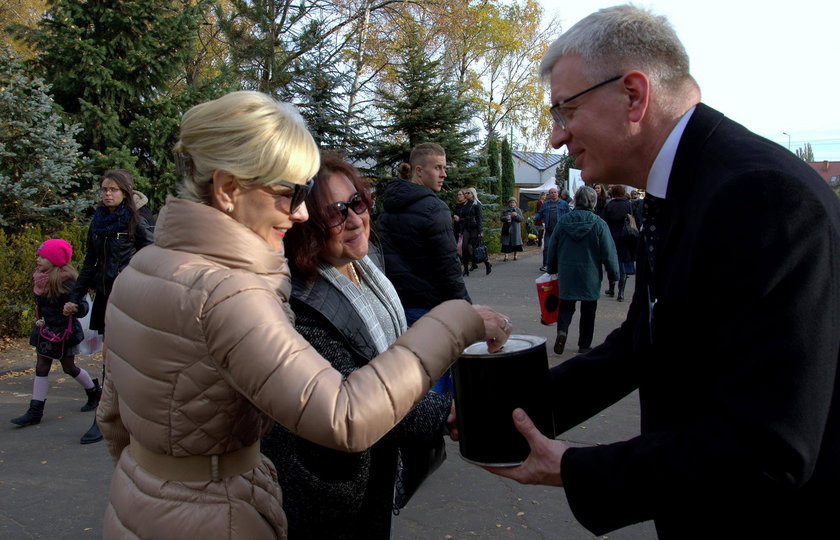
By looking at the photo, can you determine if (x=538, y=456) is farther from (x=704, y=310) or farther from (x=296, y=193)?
(x=296, y=193)

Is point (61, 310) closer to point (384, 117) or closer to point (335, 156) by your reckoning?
point (335, 156)

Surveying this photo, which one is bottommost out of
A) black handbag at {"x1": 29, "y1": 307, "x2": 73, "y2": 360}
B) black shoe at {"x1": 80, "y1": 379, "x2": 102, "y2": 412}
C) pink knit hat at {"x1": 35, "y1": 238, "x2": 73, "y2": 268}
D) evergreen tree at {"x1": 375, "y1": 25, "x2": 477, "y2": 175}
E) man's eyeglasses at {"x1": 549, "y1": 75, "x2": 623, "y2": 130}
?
black shoe at {"x1": 80, "y1": 379, "x2": 102, "y2": 412}

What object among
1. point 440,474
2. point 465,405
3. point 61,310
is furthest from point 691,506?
point 61,310

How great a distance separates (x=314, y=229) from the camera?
225 cm

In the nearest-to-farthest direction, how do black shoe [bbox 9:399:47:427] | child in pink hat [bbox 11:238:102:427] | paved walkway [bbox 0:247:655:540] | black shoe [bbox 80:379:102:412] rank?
paved walkway [bbox 0:247:655:540] < black shoe [bbox 9:399:47:427] < child in pink hat [bbox 11:238:102:427] < black shoe [bbox 80:379:102:412]

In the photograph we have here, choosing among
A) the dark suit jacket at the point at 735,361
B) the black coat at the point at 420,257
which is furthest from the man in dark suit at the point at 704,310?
the black coat at the point at 420,257

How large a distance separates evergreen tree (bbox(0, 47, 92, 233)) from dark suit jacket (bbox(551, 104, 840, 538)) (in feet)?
34.5

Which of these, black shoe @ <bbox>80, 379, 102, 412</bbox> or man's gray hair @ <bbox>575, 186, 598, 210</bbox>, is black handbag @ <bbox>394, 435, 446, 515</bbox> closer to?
black shoe @ <bbox>80, 379, 102, 412</bbox>

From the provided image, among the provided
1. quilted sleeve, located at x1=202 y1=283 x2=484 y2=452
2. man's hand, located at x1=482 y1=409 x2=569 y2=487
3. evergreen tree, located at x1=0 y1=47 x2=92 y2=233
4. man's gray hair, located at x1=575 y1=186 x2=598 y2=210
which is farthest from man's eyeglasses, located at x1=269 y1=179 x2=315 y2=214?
evergreen tree, located at x1=0 y1=47 x2=92 y2=233

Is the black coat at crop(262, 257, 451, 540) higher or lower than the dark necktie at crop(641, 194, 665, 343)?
lower

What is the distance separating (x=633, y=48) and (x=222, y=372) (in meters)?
1.22

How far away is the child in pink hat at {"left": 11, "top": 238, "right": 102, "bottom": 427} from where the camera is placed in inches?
231

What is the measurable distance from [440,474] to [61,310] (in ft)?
12.7

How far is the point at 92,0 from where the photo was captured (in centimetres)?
1142
